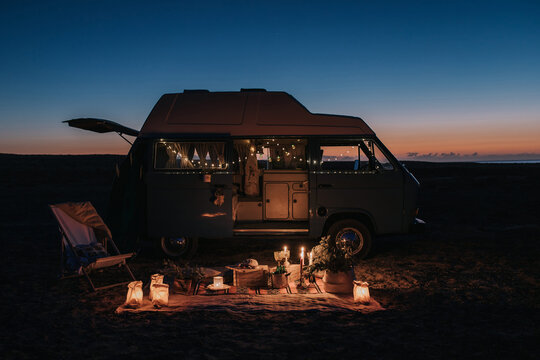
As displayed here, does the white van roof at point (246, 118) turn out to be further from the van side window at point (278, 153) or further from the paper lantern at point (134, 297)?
the paper lantern at point (134, 297)

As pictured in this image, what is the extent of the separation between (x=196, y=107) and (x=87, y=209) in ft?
8.81

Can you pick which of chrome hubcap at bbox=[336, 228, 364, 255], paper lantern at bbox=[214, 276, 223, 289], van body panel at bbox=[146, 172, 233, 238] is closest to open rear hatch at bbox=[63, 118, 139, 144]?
van body panel at bbox=[146, 172, 233, 238]

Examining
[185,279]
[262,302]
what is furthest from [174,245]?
[262,302]

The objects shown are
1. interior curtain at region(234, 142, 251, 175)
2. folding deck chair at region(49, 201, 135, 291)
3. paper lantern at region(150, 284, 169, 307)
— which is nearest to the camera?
paper lantern at region(150, 284, 169, 307)

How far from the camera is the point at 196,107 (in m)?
7.27

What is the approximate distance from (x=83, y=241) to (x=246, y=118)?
11.7ft

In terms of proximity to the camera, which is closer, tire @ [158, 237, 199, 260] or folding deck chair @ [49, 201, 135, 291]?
folding deck chair @ [49, 201, 135, 291]

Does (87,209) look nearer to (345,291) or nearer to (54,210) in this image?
(54,210)

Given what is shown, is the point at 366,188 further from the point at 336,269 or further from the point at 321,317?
the point at 321,317

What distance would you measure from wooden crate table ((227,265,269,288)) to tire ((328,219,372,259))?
1802 millimetres

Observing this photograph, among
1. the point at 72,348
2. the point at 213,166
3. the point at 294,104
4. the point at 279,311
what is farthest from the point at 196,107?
the point at 72,348

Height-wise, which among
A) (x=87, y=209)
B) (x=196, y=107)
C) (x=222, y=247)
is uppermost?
(x=196, y=107)

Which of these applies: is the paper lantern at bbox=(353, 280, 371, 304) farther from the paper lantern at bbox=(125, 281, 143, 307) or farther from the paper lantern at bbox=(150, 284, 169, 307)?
the paper lantern at bbox=(125, 281, 143, 307)

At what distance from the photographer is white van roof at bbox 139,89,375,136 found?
7055mm
